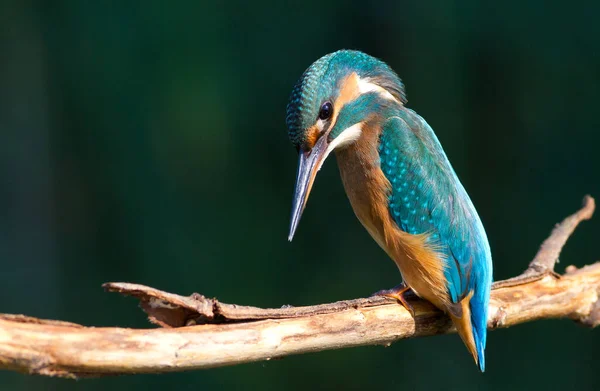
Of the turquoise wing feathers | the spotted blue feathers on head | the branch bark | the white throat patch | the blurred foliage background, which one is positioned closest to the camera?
the branch bark

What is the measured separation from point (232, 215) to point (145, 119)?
64 centimetres

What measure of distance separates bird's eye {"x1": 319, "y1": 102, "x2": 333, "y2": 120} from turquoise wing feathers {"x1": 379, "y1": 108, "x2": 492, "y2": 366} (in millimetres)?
167

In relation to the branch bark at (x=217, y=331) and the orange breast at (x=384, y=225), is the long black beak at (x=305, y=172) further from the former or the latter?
the branch bark at (x=217, y=331)

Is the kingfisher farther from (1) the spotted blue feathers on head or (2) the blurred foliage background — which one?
(2) the blurred foliage background

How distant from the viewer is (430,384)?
10.2ft

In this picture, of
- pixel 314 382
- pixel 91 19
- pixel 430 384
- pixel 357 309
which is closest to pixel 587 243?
pixel 430 384

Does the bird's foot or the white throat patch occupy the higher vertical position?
the white throat patch

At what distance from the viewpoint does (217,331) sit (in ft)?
4.46

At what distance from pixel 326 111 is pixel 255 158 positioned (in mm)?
1774

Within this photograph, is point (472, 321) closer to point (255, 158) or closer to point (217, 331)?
point (217, 331)

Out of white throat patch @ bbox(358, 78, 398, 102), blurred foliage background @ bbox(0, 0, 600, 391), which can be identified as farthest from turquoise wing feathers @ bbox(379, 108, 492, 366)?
blurred foliage background @ bbox(0, 0, 600, 391)

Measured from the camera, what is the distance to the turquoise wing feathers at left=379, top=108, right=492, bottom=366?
71.8 inches

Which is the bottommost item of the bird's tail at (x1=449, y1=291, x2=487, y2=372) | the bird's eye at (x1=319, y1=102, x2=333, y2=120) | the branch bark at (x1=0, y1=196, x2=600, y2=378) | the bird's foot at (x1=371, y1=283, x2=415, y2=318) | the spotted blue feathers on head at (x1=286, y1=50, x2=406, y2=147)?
the bird's tail at (x1=449, y1=291, x2=487, y2=372)

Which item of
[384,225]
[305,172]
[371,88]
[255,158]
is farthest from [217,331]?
[255,158]
